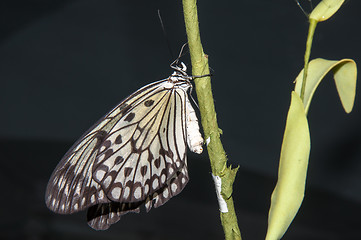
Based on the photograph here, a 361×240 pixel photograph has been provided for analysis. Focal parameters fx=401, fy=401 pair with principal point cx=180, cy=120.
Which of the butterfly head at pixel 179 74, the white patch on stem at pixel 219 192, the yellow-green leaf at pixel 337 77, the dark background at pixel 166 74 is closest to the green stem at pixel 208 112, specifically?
the white patch on stem at pixel 219 192

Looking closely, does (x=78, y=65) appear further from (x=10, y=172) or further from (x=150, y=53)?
(x=10, y=172)

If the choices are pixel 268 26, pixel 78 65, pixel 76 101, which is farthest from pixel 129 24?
pixel 268 26

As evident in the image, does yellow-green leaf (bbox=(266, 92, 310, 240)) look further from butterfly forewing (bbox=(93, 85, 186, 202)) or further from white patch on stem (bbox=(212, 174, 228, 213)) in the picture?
butterfly forewing (bbox=(93, 85, 186, 202))

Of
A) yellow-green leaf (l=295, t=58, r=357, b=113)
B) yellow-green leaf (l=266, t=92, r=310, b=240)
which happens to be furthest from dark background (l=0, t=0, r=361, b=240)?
yellow-green leaf (l=266, t=92, r=310, b=240)

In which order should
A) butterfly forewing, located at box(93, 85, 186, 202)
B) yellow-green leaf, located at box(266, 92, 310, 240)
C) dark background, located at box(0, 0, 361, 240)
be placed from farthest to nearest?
dark background, located at box(0, 0, 361, 240) < butterfly forewing, located at box(93, 85, 186, 202) < yellow-green leaf, located at box(266, 92, 310, 240)

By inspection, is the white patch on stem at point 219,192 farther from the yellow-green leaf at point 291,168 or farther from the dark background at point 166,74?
the dark background at point 166,74

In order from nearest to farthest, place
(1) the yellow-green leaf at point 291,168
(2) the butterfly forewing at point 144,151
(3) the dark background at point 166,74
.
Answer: (1) the yellow-green leaf at point 291,168, (2) the butterfly forewing at point 144,151, (3) the dark background at point 166,74

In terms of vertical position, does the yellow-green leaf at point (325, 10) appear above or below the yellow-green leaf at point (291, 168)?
above
